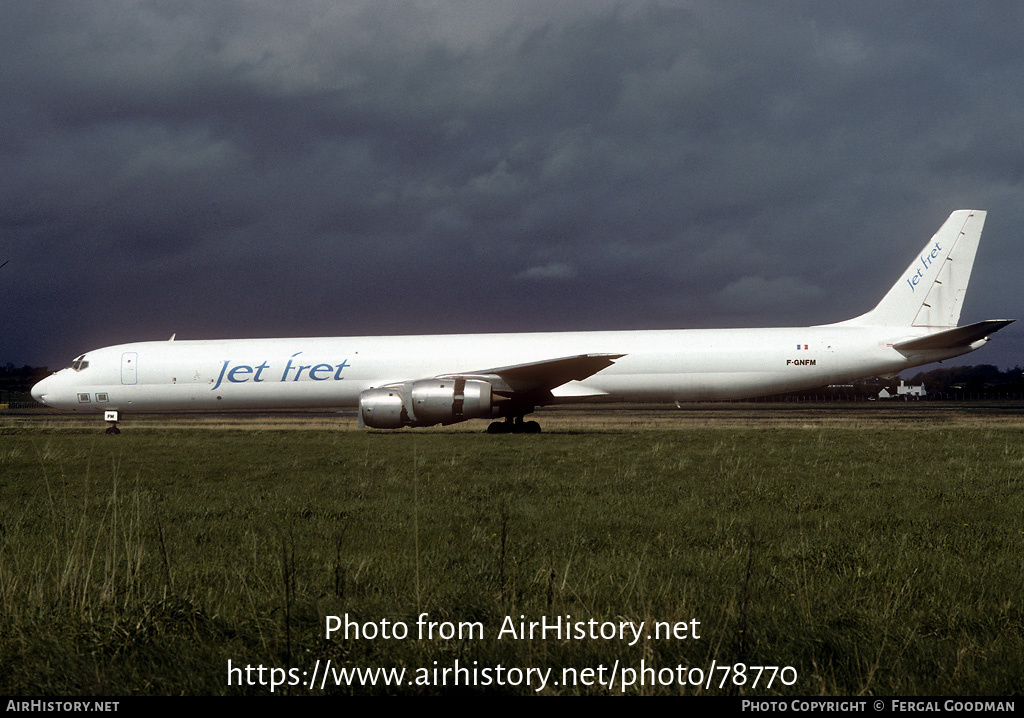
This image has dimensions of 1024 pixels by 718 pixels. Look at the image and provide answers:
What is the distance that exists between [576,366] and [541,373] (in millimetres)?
1295

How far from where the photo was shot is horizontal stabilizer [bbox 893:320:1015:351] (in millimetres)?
26156

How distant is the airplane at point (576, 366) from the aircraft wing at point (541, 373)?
80 millimetres

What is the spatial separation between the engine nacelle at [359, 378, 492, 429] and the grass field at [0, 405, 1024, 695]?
1202 cm

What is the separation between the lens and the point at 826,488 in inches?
420

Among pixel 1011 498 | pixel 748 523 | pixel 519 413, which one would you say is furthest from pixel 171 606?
pixel 519 413

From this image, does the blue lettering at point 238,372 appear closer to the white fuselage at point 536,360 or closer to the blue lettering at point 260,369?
the white fuselage at point 536,360

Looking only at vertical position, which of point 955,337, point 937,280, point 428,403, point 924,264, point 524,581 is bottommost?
point 524,581

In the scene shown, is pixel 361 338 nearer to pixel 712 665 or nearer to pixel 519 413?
pixel 519 413

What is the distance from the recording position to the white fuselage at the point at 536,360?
93.6 feet

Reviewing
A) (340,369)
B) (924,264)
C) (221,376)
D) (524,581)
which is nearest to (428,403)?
(340,369)

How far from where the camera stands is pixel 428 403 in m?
24.2

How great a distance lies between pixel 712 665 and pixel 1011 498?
26.5 ft

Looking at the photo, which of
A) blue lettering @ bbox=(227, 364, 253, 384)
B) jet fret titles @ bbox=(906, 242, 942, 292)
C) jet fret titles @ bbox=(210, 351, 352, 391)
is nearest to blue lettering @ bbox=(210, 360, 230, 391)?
jet fret titles @ bbox=(210, 351, 352, 391)

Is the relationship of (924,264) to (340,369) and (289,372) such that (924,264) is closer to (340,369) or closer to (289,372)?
(340,369)
